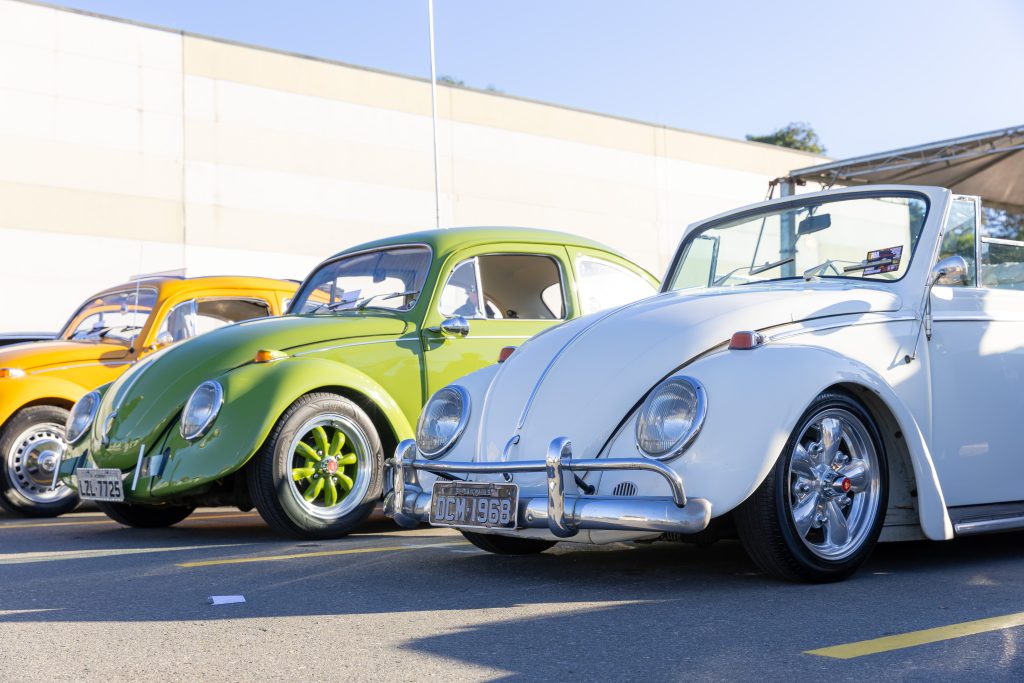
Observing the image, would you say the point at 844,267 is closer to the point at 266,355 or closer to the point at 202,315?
the point at 266,355

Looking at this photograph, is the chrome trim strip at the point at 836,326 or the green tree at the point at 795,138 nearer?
the chrome trim strip at the point at 836,326

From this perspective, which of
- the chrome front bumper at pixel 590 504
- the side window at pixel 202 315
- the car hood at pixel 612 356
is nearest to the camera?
the chrome front bumper at pixel 590 504

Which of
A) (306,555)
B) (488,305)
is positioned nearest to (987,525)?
(306,555)

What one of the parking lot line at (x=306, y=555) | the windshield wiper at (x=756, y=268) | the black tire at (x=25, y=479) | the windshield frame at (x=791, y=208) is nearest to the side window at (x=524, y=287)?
the windshield frame at (x=791, y=208)

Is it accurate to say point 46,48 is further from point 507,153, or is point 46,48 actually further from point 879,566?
point 879,566

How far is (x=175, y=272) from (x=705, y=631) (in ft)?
22.2

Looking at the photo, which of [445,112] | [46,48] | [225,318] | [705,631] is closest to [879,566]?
[705,631]

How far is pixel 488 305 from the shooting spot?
24.6 ft

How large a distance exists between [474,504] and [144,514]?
141 inches

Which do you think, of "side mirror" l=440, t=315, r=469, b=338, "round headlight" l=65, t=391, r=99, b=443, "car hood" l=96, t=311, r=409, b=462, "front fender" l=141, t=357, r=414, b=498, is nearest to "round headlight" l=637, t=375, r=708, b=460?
"front fender" l=141, t=357, r=414, b=498

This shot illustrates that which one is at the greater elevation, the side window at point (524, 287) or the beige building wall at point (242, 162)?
the beige building wall at point (242, 162)

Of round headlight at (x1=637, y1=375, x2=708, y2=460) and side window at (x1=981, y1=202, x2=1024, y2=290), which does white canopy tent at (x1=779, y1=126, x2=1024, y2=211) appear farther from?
round headlight at (x1=637, y1=375, x2=708, y2=460)

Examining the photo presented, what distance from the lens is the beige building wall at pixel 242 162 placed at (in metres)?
26.0

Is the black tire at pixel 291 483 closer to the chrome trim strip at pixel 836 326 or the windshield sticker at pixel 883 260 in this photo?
the chrome trim strip at pixel 836 326
